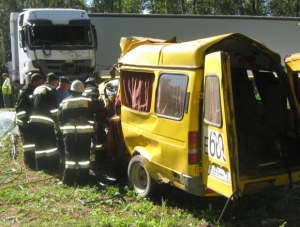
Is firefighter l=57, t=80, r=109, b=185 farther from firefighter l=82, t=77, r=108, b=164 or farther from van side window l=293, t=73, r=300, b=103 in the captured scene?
van side window l=293, t=73, r=300, b=103

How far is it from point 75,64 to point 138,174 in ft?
26.6

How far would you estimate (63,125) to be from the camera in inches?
263

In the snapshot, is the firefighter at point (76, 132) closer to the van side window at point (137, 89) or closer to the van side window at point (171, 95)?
the van side window at point (137, 89)

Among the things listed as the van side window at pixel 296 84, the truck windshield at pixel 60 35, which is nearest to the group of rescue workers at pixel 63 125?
the van side window at pixel 296 84

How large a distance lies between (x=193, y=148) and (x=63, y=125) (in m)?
2.82

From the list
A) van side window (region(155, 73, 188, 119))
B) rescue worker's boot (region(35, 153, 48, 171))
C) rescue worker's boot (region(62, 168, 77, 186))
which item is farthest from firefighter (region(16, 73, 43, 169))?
van side window (region(155, 73, 188, 119))

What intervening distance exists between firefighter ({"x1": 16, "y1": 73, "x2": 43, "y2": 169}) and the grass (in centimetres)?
100

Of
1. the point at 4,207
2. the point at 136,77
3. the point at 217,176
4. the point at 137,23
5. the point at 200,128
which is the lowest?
the point at 4,207

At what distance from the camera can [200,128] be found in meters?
4.62

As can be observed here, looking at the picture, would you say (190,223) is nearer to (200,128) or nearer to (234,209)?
(234,209)

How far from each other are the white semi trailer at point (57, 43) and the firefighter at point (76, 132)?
22.3 ft

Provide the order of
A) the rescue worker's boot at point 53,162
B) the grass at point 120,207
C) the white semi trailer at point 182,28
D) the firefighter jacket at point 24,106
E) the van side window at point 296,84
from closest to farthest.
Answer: the grass at point 120,207, the van side window at point 296,84, the rescue worker's boot at point 53,162, the firefighter jacket at point 24,106, the white semi trailer at point 182,28

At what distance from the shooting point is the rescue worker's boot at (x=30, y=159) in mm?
7675

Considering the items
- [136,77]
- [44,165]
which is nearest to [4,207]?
[44,165]
